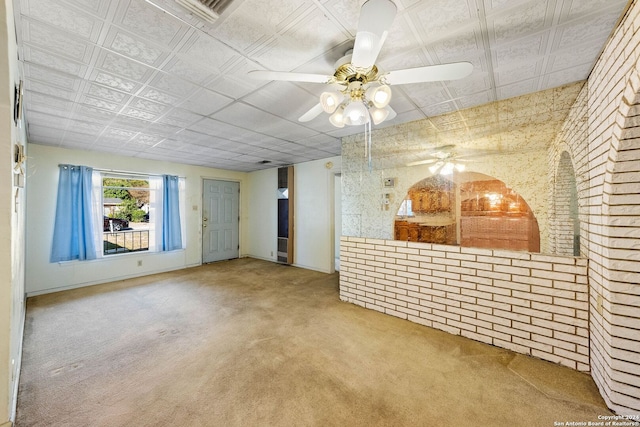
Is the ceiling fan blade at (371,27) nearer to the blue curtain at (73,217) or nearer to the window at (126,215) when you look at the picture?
the blue curtain at (73,217)

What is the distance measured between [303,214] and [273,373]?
392cm

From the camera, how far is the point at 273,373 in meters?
1.94

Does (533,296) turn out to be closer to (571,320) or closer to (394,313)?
(571,320)

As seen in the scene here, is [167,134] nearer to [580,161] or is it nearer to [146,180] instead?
[146,180]

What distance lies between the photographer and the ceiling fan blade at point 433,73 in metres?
1.29

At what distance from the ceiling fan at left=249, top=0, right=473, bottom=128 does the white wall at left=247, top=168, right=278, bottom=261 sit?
457 centimetres

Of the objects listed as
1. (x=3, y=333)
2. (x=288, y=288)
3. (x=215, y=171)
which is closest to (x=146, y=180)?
(x=215, y=171)

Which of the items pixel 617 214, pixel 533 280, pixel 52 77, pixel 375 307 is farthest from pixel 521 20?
pixel 52 77

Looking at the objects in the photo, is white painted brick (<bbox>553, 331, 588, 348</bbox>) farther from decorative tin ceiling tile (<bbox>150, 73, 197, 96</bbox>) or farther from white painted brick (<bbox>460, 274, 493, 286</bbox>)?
decorative tin ceiling tile (<bbox>150, 73, 197, 96</bbox>)

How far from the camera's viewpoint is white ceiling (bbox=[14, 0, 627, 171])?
4.40 feet

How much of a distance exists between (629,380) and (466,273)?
1.16 metres

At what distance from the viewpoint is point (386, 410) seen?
1584 millimetres

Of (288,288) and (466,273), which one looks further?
(288,288)

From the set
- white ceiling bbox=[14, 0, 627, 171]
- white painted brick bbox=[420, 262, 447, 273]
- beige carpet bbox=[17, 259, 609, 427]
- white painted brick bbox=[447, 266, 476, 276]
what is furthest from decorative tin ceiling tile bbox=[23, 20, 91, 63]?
white painted brick bbox=[447, 266, 476, 276]
